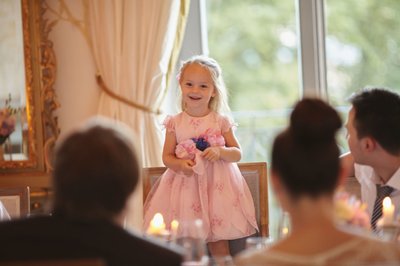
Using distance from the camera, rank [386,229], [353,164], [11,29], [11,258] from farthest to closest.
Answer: [11,29]
[353,164]
[386,229]
[11,258]

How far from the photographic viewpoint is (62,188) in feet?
5.97

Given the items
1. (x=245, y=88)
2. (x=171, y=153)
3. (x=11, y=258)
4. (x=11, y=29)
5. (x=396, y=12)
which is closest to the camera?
(x=11, y=258)

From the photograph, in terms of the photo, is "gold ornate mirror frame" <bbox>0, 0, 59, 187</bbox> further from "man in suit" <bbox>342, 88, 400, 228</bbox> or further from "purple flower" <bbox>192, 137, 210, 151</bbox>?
"man in suit" <bbox>342, 88, 400, 228</bbox>

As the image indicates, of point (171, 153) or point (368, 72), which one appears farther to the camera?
point (368, 72)

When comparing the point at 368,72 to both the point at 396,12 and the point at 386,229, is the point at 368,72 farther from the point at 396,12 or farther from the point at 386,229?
the point at 386,229

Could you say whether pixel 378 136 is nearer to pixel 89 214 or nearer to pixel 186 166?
pixel 186 166

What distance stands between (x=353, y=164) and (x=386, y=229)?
112 centimetres

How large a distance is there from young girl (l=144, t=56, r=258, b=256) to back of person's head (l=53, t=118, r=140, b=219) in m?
1.91

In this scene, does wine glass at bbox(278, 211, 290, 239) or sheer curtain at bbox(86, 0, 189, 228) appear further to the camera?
sheer curtain at bbox(86, 0, 189, 228)

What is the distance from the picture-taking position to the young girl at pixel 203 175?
149 inches

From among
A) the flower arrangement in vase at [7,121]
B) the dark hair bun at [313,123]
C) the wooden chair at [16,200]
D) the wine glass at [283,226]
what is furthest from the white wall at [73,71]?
the dark hair bun at [313,123]

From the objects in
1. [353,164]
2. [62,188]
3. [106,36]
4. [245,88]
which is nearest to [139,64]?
[106,36]

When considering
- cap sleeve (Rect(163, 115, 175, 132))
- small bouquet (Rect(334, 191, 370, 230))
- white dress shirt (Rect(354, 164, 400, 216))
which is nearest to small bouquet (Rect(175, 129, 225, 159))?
cap sleeve (Rect(163, 115, 175, 132))

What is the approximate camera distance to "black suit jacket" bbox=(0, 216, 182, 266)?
1.78 meters
